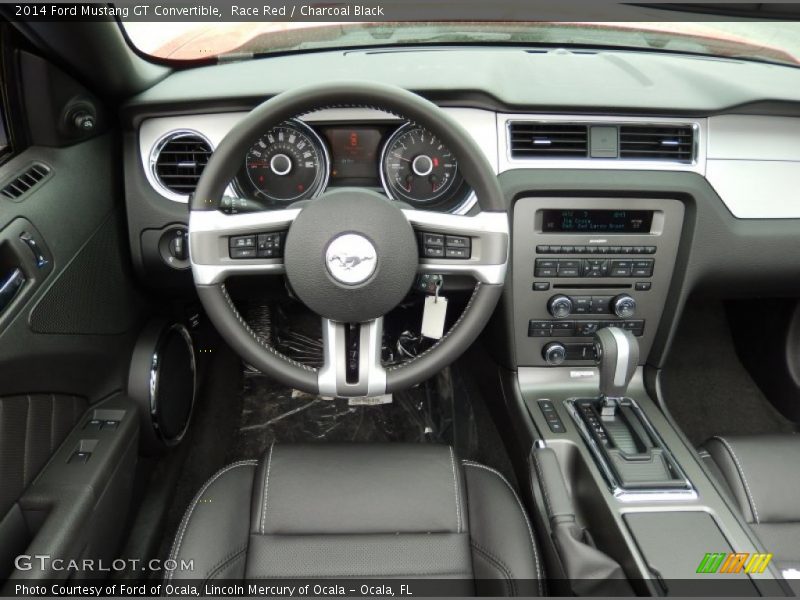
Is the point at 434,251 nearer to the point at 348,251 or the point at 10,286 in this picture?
the point at 348,251

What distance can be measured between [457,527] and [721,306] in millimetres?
1781

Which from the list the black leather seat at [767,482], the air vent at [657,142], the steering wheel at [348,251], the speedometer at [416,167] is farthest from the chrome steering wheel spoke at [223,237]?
the black leather seat at [767,482]

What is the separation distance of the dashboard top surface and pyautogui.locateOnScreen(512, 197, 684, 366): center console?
269 millimetres

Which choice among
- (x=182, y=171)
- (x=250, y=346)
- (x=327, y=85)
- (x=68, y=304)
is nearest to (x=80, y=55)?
(x=182, y=171)

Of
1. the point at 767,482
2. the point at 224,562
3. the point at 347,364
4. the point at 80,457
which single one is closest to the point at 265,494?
the point at 224,562

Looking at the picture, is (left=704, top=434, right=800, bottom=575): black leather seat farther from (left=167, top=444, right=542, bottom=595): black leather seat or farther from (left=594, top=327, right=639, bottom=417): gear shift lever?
(left=167, top=444, right=542, bottom=595): black leather seat

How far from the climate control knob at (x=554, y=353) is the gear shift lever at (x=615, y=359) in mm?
203

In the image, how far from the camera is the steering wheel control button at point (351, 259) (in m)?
1.21

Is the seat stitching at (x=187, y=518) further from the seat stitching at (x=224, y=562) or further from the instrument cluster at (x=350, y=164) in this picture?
the instrument cluster at (x=350, y=164)

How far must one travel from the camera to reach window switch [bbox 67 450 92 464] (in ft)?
4.62

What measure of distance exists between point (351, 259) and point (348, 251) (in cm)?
2

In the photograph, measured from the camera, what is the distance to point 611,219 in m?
1.69

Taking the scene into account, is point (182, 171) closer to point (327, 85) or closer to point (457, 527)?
point (327, 85)

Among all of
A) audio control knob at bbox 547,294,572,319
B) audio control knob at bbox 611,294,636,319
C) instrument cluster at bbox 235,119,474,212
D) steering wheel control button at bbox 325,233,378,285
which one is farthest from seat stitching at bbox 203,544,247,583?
audio control knob at bbox 611,294,636,319
